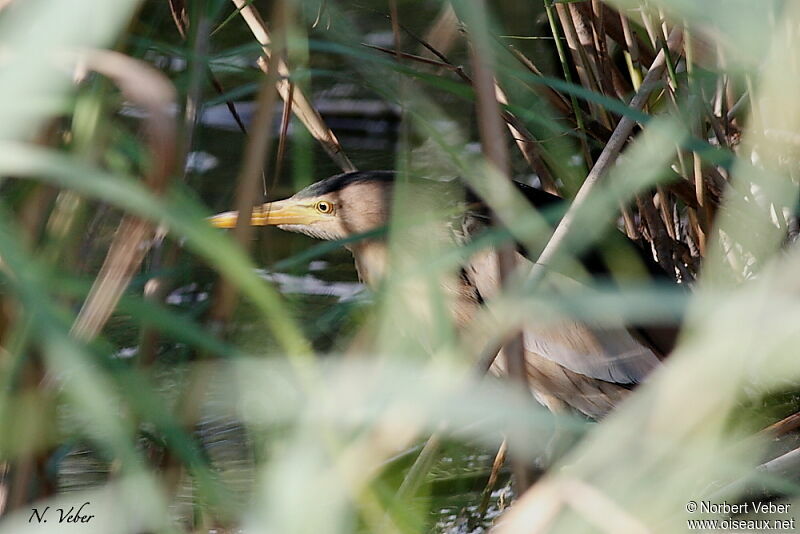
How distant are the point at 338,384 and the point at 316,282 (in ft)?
5.84

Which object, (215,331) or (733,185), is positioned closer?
(215,331)

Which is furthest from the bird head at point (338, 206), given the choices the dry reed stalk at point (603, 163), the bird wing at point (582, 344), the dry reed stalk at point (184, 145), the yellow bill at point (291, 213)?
the dry reed stalk at point (184, 145)

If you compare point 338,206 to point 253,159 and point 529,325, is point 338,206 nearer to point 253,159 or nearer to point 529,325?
point 529,325

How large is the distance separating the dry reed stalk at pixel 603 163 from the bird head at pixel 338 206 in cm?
74

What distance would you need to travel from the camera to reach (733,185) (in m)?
2.04

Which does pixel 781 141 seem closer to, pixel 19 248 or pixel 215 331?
pixel 215 331

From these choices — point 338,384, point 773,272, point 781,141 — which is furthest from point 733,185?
point 338,384

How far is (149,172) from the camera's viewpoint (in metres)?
1.05

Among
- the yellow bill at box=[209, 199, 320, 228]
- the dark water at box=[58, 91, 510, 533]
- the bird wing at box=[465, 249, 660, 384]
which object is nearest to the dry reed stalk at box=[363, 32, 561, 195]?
the bird wing at box=[465, 249, 660, 384]

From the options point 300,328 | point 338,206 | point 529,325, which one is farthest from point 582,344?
point 300,328

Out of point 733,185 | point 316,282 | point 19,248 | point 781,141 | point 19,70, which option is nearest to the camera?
point 19,70

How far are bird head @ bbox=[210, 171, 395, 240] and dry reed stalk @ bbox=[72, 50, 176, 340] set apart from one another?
1161 mm

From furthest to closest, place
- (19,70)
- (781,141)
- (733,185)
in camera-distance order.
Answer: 1. (733,185)
2. (781,141)
3. (19,70)

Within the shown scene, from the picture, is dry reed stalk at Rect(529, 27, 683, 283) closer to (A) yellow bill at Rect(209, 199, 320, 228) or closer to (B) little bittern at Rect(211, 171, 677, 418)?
(B) little bittern at Rect(211, 171, 677, 418)
